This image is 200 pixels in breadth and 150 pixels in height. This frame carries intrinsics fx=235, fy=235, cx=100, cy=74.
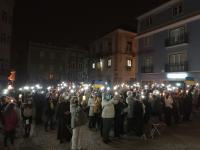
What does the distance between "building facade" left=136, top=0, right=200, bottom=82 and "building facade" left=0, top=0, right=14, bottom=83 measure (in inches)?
763

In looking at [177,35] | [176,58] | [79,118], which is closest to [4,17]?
[177,35]

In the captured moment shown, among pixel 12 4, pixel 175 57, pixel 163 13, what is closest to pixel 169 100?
pixel 175 57

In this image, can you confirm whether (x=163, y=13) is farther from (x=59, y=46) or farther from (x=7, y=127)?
(x=59, y=46)

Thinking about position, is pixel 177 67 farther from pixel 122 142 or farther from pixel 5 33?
→ pixel 5 33

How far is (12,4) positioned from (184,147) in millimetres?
35240

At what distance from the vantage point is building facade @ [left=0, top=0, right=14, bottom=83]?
109 feet

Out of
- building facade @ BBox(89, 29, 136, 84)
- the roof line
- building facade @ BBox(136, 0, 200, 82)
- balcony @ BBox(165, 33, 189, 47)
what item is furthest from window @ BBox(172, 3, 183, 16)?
building facade @ BBox(89, 29, 136, 84)

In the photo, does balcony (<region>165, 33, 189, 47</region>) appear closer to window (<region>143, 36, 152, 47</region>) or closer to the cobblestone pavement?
window (<region>143, 36, 152, 47</region>)

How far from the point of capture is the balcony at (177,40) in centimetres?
2648

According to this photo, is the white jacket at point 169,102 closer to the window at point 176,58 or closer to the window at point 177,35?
the window at point 176,58

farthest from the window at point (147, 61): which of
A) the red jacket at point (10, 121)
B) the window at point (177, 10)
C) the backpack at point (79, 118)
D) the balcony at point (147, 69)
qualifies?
the red jacket at point (10, 121)

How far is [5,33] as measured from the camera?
34.6 metres

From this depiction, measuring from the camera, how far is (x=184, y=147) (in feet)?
31.9

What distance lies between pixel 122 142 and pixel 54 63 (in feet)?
168
